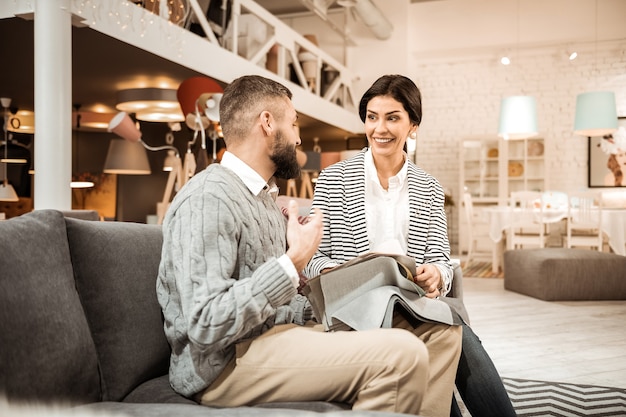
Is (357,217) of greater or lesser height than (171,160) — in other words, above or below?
below

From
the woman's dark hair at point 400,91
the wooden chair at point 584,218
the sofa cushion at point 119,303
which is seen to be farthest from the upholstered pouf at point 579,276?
the sofa cushion at point 119,303

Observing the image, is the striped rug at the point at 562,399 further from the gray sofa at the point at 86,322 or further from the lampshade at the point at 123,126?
the lampshade at the point at 123,126

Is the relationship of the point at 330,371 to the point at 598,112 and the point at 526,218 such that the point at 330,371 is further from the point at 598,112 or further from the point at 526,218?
the point at 598,112

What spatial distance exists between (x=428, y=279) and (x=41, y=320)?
1.13 meters

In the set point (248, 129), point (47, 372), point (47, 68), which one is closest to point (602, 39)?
point (47, 68)

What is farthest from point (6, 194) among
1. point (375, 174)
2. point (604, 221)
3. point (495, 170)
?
point (495, 170)

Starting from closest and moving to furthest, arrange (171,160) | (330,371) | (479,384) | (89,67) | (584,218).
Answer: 1. (330,371)
2. (479,384)
3. (89,67)
4. (171,160)
5. (584,218)

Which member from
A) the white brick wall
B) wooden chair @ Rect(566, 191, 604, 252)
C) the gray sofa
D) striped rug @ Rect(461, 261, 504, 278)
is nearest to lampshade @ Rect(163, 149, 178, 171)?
striped rug @ Rect(461, 261, 504, 278)

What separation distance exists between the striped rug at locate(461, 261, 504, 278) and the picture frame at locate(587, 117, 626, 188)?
7.87 feet

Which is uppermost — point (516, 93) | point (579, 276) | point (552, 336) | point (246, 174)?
point (516, 93)

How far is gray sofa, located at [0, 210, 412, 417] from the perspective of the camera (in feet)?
3.85

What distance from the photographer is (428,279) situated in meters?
1.88

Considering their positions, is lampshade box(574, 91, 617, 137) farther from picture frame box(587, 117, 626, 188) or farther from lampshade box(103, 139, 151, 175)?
lampshade box(103, 139, 151, 175)

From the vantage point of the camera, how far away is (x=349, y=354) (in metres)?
1.37
